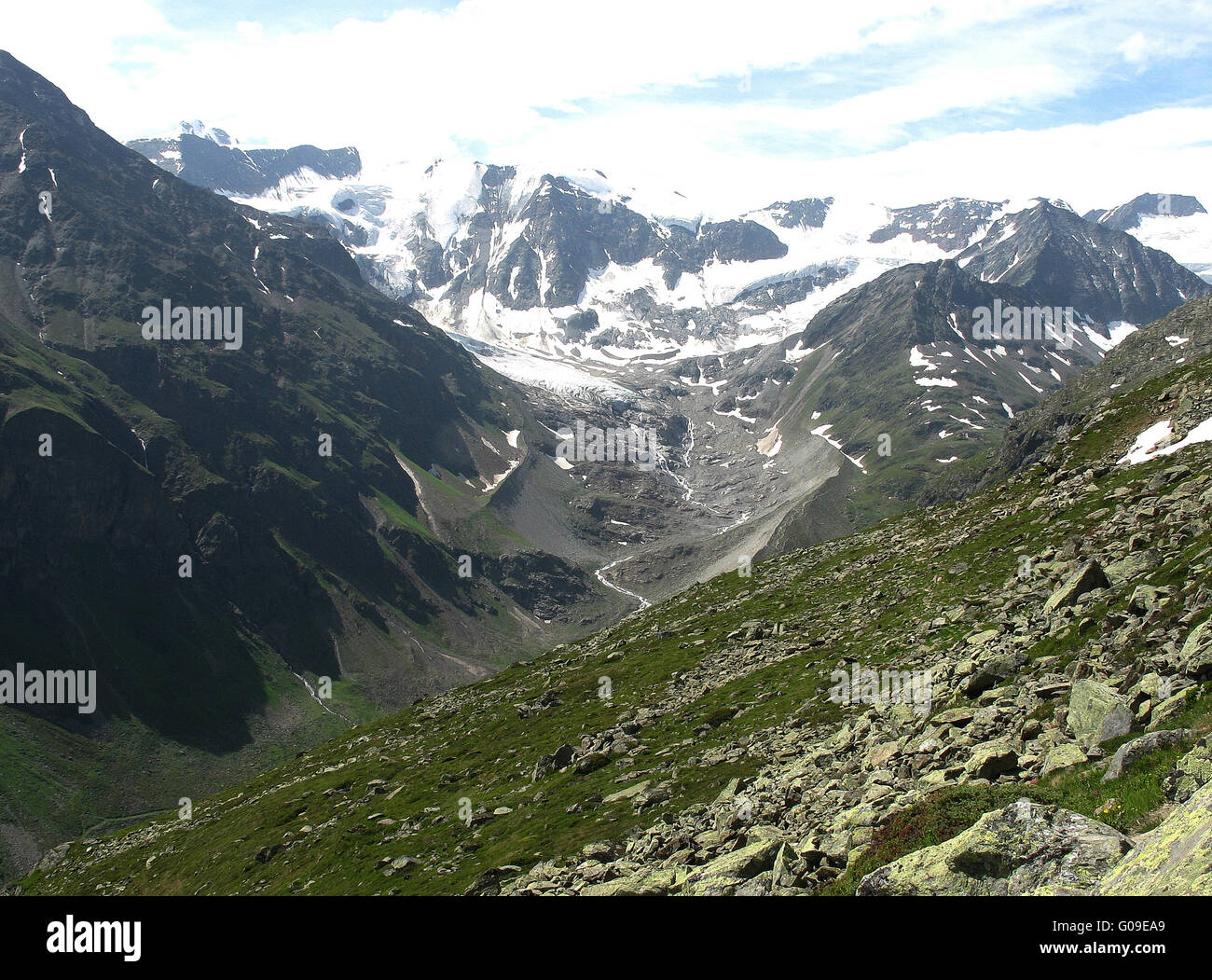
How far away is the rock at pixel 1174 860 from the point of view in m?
12.0

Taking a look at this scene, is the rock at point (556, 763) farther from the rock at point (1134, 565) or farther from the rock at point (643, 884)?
the rock at point (1134, 565)

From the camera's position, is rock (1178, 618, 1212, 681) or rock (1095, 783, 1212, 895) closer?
rock (1095, 783, 1212, 895)

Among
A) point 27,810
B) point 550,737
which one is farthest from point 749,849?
point 27,810

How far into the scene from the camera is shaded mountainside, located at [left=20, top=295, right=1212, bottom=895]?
17.9m

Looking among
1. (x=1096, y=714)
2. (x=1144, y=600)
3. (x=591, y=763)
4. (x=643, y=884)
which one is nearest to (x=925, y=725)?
(x=1096, y=714)

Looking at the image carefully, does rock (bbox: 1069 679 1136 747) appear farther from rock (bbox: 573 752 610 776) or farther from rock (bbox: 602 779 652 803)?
rock (bbox: 573 752 610 776)

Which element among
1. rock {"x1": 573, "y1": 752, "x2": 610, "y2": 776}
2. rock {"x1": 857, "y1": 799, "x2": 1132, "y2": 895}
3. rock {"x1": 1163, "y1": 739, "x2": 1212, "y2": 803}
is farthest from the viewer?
rock {"x1": 573, "y1": 752, "x2": 610, "y2": 776}

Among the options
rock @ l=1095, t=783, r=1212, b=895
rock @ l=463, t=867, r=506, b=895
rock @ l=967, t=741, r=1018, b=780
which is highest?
rock @ l=1095, t=783, r=1212, b=895

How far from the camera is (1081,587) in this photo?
3597 cm

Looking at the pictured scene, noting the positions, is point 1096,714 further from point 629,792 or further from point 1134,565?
point 629,792

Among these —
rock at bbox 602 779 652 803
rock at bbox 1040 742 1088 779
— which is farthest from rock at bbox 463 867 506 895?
rock at bbox 1040 742 1088 779

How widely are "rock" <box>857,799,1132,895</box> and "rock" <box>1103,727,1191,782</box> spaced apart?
273cm

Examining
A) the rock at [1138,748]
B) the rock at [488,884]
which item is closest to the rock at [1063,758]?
the rock at [1138,748]
